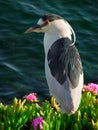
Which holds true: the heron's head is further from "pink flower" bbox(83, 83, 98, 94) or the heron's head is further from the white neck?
"pink flower" bbox(83, 83, 98, 94)

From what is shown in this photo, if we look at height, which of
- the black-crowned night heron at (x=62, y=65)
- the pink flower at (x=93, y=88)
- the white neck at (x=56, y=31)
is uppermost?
the white neck at (x=56, y=31)

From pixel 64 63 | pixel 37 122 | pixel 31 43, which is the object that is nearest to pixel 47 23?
pixel 64 63

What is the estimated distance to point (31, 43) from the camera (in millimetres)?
11484

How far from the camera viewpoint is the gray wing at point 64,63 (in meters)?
6.90

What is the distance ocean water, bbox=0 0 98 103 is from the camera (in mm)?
10219

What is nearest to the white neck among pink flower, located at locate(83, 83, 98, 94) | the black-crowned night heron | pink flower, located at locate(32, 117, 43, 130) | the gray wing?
the black-crowned night heron

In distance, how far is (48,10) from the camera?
12656mm

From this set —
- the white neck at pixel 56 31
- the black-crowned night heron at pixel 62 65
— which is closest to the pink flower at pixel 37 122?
the black-crowned night heron at pixel 62 65

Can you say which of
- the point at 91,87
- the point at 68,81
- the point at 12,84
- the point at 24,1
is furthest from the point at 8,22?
the point at 68,81

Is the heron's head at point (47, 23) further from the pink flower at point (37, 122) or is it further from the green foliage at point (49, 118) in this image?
the pink flower at point (37, 122)

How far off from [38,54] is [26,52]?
26cm

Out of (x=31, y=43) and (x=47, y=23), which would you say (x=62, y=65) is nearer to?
(x=47, y=23)

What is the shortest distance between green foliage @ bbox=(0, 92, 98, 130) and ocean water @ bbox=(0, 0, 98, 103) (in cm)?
234

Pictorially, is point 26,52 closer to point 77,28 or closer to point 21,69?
point 21,69
